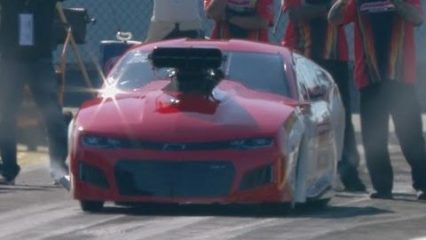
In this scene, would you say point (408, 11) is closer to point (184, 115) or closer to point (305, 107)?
point (305, 107)

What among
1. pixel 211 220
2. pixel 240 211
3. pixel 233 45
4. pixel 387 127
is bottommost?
pixel 240 211

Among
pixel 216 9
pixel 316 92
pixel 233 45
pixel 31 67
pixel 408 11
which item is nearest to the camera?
pixel 233 45

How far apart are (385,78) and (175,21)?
→ 3511 mm

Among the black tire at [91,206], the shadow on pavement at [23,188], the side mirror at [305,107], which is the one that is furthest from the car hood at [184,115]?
the shadow on pavement at [23,188]

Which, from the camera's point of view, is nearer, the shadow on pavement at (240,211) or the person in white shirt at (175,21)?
the shadow on pavement at (240,211)

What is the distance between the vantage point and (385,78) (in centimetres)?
1365

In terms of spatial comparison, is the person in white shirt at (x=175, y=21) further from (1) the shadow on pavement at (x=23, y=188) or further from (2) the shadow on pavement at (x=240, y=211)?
(2) the shadow on pavement at (x=240, y=211)

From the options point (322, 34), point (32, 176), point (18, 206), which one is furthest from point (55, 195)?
point (322, 34)

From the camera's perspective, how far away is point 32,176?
1555 cm

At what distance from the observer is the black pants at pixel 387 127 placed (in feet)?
45.0

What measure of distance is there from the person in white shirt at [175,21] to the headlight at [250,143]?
5.13 m

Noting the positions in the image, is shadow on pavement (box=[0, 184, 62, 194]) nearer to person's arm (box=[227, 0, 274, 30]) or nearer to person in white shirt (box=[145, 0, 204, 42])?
person's arm (box=[227, 0, 274, 30])

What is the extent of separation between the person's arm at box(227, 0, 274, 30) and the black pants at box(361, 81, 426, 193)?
168cm

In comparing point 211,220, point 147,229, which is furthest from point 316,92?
point 147,229
